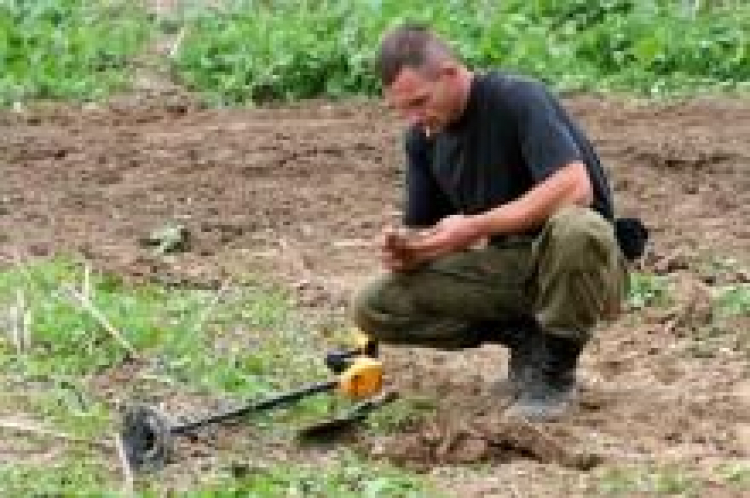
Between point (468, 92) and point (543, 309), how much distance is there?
0.72 m

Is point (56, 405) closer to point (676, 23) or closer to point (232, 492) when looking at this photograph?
point (232, 492)

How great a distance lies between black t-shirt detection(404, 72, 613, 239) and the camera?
5.81 meters

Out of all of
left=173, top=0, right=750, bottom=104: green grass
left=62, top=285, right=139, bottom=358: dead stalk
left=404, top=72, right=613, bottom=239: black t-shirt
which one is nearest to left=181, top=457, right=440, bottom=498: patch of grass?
Result: left=404, top=72, right=613, bottom=239: black t-shirt

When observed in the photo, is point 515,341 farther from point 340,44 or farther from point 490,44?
point 490,44

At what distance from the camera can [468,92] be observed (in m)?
5.91

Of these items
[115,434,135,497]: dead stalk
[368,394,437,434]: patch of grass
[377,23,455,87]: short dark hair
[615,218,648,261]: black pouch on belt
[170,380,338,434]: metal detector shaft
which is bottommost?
[368,394,437,434]: patch of grass

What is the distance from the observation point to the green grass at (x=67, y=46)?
12.0m

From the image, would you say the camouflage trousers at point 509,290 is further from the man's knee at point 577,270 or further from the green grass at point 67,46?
the green grass at point 67,46

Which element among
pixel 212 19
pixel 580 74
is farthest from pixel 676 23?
pixel 212 19

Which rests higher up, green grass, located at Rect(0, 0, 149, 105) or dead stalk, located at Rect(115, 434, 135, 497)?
green grass, located at Rect(0, 0, 149, 105)

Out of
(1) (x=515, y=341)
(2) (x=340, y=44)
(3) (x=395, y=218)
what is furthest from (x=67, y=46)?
(1) (x=515, y=341)

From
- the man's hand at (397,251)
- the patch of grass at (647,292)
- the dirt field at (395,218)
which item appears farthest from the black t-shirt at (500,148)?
the patch of grass at (647,292)

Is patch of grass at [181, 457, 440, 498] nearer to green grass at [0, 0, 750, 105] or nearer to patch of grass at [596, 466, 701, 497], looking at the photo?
patch of grass at [596, 466, 701, 497]

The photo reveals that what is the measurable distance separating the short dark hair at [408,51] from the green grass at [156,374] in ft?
3.75
